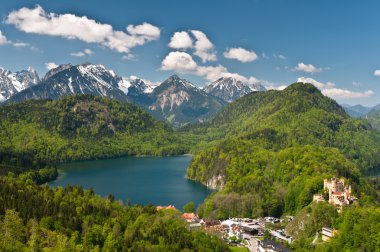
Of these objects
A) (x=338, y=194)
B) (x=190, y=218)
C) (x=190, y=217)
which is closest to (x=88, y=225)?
(x=190, y=218)

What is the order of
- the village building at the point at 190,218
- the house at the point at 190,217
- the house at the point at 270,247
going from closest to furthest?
the house at the point at 270,247
the village building at the point at 190,218
the house at the point at 190,217

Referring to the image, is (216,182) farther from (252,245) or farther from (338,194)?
(252,245)

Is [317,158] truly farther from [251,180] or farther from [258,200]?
[258,200]

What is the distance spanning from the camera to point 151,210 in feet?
339

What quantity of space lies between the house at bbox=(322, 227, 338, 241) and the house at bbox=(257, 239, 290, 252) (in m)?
9.41

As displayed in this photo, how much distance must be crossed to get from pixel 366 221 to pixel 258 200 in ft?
139

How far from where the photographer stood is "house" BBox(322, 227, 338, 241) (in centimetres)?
8994

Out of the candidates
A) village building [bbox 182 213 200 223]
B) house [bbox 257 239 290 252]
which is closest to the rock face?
village building [bbox 182 213 200 223]

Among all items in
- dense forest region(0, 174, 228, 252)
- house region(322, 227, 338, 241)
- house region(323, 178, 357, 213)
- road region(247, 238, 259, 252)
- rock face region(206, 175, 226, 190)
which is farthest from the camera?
rock face region(206, 175, 226, 190)

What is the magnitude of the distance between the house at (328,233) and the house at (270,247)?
941 centimetres

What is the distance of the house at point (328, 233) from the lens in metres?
89.9

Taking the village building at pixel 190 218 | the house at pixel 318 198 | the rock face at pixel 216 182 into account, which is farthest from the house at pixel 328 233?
the rock face at pixel 216 182

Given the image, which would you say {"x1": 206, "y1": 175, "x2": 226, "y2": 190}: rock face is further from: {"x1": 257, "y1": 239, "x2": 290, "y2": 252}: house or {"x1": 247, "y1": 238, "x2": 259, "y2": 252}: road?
{"x1": 257, "y1": 239, "x2": 290, "y2": 252}: house

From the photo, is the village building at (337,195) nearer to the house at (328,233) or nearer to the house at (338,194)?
the house at (338,194)
